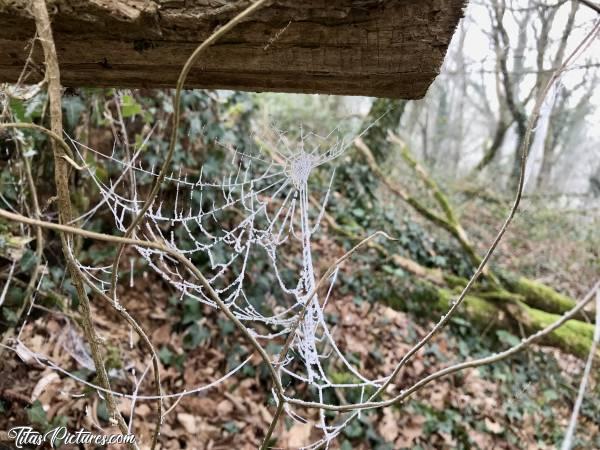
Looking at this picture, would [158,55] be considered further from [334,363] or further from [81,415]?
[334,363]

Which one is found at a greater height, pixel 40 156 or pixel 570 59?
pixel 570 59

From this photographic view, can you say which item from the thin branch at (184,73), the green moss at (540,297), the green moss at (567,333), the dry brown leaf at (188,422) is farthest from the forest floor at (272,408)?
the thin branch at (184,73)

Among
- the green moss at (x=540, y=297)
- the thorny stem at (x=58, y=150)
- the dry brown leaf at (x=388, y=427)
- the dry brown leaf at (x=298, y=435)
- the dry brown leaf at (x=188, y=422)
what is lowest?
the green moss at (x=540, y=297)

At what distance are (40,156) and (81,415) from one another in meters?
1.47

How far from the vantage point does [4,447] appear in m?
1.72

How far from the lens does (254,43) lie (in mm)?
1099

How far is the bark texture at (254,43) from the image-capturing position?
1021mm

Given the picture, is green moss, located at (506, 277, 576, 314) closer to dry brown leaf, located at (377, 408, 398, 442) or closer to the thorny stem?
dry brown leaf, located at (377, 408, 398, 442)

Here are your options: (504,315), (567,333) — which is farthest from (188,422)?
(567,333)

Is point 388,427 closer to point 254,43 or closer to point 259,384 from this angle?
point 259,384

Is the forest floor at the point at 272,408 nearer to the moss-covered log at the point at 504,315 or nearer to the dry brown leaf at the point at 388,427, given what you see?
the dry brown leaf at the point at 388,427

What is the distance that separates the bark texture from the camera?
3.35 ft

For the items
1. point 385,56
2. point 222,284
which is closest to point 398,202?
point 222,284

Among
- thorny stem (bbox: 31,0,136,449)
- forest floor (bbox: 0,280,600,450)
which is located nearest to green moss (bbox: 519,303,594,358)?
forest floor (bbox: 0,280,600,450)
